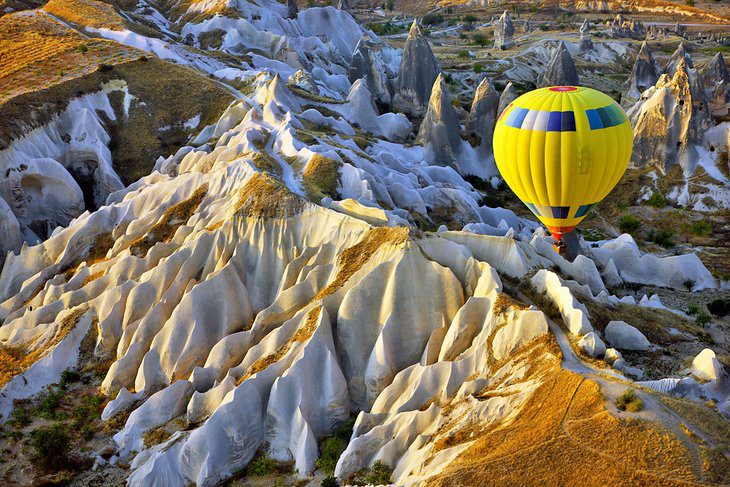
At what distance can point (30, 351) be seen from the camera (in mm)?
28453

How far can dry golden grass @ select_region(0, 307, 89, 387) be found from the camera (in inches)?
1088

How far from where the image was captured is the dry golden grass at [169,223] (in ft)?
105

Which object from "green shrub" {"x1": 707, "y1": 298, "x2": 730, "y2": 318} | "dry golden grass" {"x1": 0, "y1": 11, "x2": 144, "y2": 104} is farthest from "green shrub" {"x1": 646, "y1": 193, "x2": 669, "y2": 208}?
"dry golden grass" {"x1": 0, "y1": 11, "x2": 144, "y2": 104}

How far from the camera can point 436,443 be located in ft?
61.0

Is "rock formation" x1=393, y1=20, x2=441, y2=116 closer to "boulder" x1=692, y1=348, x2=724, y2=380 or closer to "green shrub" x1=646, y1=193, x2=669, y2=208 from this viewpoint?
"green shrub" x1=646, y1=193, x2=669, y2=208

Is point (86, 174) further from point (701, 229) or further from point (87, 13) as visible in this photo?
point (701, 229)

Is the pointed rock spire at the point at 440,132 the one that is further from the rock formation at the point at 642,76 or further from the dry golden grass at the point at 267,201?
the rock formation at the point at 642,76

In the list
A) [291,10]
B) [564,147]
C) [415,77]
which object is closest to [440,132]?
[415,77]

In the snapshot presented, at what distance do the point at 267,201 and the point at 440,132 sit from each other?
25510 millimetres

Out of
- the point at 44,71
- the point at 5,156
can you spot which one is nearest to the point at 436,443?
the point at 5,156

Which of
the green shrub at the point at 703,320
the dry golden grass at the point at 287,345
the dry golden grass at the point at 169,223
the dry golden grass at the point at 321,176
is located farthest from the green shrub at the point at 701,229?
the dry golden grass at the point at 169,223

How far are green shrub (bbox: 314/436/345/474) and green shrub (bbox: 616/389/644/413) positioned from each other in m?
8.79

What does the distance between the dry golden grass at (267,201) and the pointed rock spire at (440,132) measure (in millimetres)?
23355

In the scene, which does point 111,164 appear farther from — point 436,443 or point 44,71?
point 436,443
